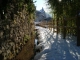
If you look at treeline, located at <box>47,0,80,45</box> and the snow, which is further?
treeline, located at <box>47,0,80,45</box>

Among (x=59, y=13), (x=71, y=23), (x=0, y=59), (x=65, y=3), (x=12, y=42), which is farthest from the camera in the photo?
(x=59, y=13)

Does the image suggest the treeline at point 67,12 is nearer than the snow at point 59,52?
No

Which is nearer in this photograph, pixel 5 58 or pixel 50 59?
pixel 5 58

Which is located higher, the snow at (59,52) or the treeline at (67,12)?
the treeline at (67,12)

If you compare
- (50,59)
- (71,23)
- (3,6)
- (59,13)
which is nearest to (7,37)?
(3,6)

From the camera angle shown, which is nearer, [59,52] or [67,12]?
[59,52]

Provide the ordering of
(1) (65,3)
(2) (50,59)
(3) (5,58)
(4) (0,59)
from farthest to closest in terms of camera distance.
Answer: (1) (65,3) < (2) (50,59) < (3) (5,58) < (4) (0,59)

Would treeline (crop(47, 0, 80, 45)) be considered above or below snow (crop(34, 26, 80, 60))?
above

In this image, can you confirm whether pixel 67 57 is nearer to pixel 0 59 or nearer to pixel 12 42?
pixel 12 42

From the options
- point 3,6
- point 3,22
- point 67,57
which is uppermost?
point 3,6

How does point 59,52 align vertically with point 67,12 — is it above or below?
below

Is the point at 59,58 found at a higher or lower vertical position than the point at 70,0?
lower

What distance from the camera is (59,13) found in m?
10.9

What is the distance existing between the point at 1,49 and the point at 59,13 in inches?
330
